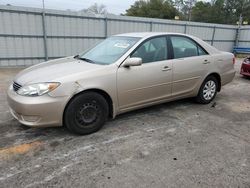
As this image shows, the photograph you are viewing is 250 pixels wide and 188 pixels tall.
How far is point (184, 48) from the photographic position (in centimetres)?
447

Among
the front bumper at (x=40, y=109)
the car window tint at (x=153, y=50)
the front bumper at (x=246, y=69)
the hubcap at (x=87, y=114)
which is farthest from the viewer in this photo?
the front bumper at (x=246, y=69)

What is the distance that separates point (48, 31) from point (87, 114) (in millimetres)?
7864

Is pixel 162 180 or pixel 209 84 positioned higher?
pixel 209 84

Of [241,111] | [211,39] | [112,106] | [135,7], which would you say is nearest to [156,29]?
[211,39]

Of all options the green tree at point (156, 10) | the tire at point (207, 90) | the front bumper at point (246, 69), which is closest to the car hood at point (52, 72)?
the tire at point (207, 90)

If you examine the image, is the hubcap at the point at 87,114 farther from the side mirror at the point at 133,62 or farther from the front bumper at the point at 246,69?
the front bumper at the point at 246,69

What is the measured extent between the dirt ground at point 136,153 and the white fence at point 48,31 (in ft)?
20.1

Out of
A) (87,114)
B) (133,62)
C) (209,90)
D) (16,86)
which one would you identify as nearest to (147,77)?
(133,62)

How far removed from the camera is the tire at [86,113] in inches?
125

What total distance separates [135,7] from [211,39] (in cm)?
3478

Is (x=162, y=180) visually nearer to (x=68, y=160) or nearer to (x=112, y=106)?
(x=68, y=160)

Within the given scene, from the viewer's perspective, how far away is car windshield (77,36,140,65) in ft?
12.3

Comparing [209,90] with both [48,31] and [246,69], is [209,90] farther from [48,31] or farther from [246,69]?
[48,31]

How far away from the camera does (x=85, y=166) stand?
2646mm
